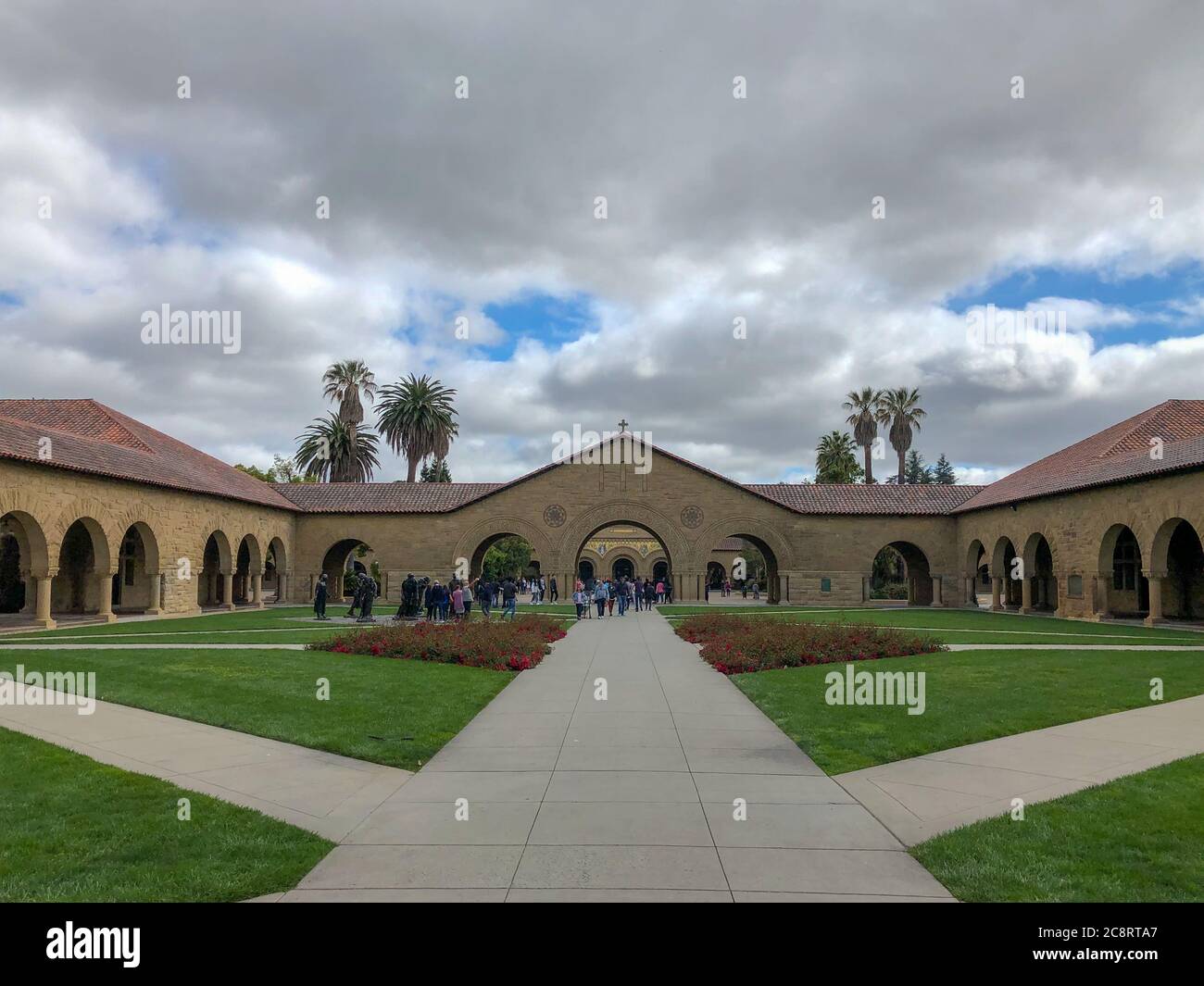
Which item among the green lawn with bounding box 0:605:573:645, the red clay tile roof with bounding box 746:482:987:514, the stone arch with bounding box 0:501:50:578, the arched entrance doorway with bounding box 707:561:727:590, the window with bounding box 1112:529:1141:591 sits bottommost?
the arched entrance doorway with bounding box 707:561:727:590

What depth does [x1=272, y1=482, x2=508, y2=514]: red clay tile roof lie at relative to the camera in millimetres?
43312

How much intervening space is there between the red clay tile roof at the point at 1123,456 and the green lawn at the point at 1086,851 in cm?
2141

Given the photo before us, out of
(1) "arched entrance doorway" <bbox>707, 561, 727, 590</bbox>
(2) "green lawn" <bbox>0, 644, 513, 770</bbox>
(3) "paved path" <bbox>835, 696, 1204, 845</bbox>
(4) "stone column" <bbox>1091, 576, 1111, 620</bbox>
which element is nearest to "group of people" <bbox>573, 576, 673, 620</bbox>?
(2) "green lawn" <bbox>0, 644, 513, 770</bbox>

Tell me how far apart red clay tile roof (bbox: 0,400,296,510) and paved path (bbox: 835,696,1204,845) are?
77.4 ft

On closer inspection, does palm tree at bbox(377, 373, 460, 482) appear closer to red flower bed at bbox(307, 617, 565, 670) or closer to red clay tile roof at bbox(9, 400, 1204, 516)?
red clay tile roof at bbox(9, 400, 1204, 516)

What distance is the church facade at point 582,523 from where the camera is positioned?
26031mm

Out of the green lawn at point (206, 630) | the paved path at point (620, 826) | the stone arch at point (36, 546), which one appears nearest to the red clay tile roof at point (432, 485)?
the stone arch at point (36, 546)

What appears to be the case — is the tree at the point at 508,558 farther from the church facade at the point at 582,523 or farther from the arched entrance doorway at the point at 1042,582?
the arched entrance doorway at the point at 1042,582

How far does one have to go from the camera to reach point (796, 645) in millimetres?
16781

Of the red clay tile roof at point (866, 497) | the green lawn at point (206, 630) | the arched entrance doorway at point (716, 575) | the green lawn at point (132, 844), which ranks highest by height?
the red clay tile roof at point (866, 497)

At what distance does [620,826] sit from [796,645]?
11396 mm

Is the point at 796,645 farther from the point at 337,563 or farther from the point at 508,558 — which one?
the point at 508,558

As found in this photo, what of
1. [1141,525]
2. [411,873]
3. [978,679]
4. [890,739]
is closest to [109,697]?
[411,873]

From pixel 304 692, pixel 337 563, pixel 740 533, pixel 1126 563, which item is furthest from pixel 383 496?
pixel 1126 563
